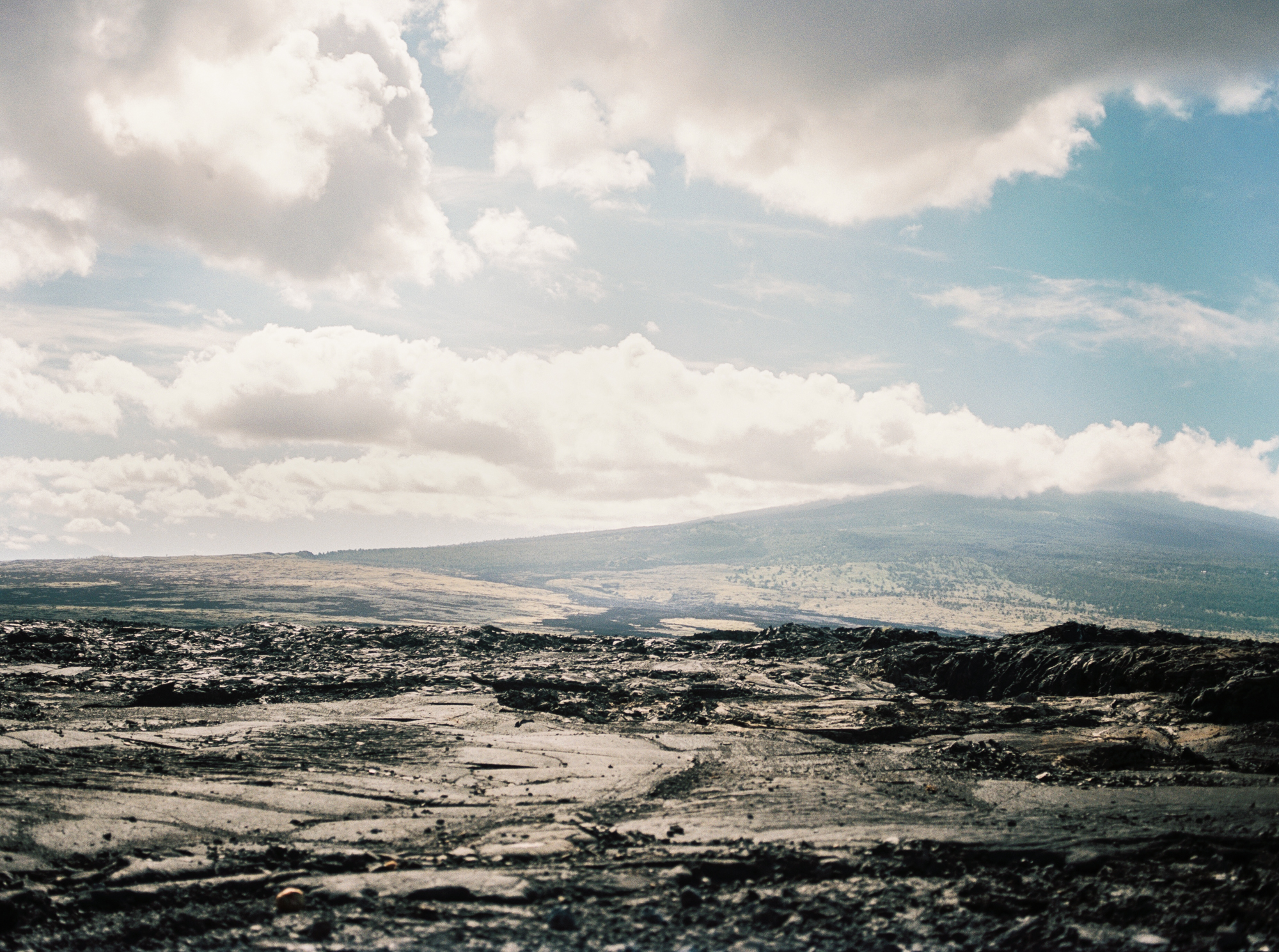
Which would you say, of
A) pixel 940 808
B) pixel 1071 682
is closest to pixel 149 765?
pixel 940 808

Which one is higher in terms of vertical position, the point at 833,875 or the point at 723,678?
the point at 833,875

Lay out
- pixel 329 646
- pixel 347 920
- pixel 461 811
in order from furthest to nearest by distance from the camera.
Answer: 1. pixel 329 646
2. pixel 461 811
3. pixel 347 920

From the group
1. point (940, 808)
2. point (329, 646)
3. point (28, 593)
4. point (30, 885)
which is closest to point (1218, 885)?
point (940, 808)

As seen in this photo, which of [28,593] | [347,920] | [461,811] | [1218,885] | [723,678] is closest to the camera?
[347,920]

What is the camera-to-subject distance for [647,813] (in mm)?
10383

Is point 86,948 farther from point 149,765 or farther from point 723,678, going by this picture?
point 723,678

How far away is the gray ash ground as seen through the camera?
6945 millimetres

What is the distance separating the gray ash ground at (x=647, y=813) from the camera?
6.95 meters

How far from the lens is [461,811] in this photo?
1034 centimetres

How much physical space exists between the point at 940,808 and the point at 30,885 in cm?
1076

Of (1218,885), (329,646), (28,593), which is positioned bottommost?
(28,593)

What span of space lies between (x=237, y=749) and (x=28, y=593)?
13550 cm

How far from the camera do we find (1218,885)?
7574mm

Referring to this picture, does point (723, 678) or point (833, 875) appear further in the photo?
point (723, 678)
